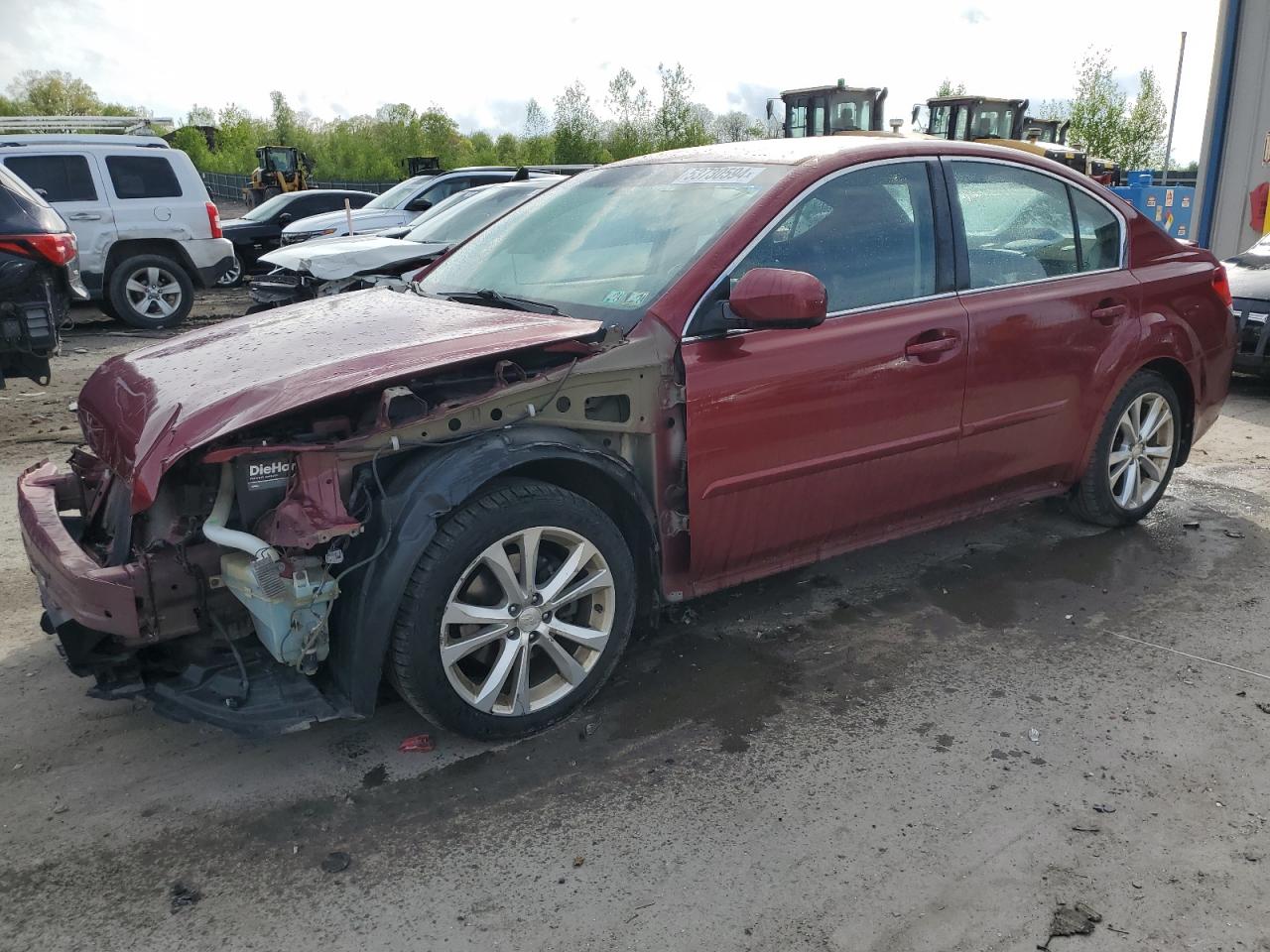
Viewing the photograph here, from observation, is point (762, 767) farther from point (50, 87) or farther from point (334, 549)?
point (50, 87)

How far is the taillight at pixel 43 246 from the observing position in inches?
246

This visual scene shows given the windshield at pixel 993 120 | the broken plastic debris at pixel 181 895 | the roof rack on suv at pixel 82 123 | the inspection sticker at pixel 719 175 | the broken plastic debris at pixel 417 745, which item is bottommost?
the broken plastic debris at pixel 417 745

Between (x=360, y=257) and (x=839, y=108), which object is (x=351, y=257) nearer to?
(x=360, y=257)

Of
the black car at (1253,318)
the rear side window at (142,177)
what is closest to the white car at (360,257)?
the rear side window at (142,177)

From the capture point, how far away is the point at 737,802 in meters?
2.83

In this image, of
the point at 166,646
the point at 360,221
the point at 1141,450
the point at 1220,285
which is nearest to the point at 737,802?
the point at 166,646

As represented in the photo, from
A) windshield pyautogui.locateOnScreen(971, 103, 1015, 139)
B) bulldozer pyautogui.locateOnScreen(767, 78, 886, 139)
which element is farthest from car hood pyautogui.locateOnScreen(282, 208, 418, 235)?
windshield pyautogui.locateOnScreen(971, 103, 1015, 139)

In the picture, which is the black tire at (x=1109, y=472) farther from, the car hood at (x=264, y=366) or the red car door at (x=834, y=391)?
the car hood at (x=264, y=366)

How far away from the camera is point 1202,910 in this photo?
241 centimetres

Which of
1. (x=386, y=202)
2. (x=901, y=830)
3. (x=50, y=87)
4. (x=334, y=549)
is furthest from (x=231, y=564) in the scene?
(x=50, y=87)

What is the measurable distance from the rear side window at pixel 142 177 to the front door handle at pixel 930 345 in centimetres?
1040

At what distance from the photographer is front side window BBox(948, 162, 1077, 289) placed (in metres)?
3.98

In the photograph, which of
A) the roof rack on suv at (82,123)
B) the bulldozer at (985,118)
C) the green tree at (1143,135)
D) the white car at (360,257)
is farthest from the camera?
the green tree at (1143,135)

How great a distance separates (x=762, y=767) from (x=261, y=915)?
1.39m
